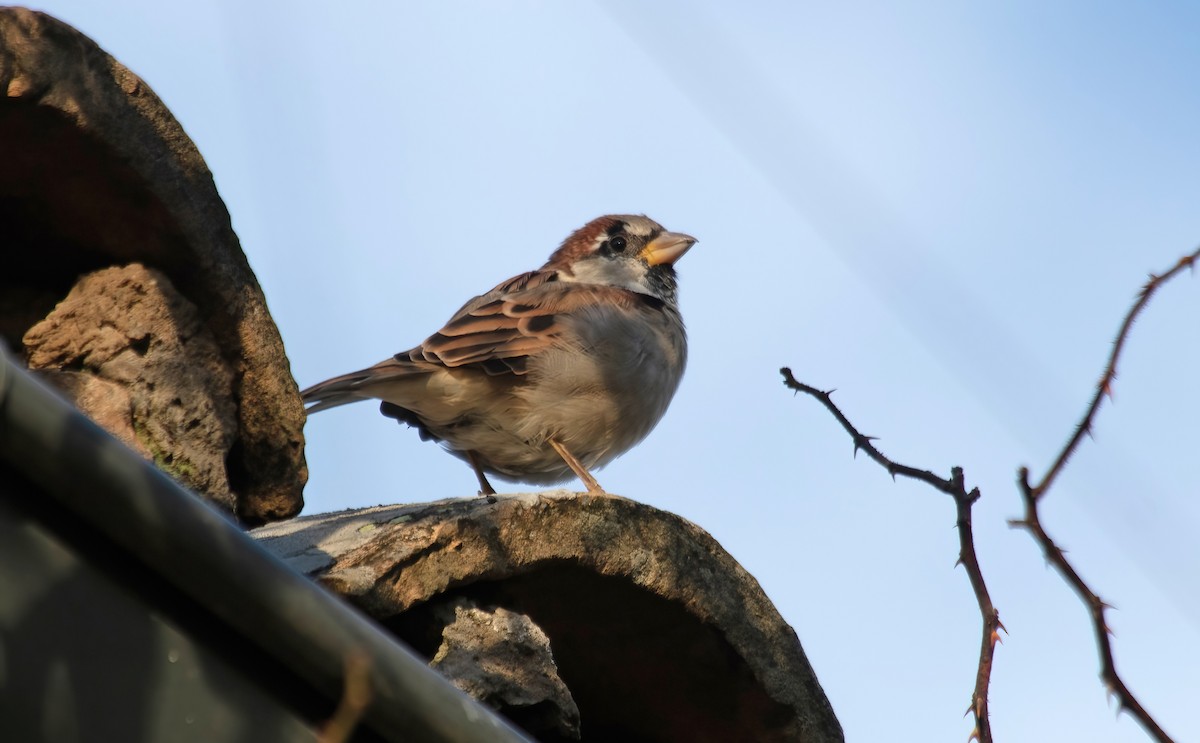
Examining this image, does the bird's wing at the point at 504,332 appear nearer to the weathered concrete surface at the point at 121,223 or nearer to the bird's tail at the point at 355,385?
the bird's tail at the point at 355,385

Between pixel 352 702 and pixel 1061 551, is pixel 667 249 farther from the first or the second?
pixel 352 702

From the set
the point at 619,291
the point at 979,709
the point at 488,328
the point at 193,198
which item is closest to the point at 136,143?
the point at 193,198

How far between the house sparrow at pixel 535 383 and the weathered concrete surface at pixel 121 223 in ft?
6.25

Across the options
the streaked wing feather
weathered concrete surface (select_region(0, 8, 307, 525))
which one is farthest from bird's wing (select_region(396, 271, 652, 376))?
weathered concrete surface (select_region(0, 8, 307, 525))

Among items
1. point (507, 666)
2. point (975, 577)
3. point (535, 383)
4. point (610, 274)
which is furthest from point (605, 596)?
point (610, 274)

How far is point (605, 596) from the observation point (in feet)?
10.3

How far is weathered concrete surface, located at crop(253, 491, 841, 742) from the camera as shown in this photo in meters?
2.76

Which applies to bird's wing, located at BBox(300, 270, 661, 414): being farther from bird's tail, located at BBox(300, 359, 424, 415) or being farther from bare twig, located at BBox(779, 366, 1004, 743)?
bare twig, located at BBox(779, 366, 1004, 743)

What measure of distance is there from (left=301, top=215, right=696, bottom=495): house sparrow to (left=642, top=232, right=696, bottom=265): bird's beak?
93 centimetres

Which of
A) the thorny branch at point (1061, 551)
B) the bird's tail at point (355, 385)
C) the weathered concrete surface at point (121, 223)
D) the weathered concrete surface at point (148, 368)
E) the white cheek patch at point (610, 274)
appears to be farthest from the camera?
the white cheek patch at point (610, 274)

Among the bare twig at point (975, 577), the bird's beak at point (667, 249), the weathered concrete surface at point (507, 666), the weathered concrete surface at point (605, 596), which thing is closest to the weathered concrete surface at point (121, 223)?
A: the weathered concrete surface at point (605, 596)

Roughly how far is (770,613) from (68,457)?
76.7 inches

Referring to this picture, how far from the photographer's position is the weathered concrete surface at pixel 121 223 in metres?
2.95

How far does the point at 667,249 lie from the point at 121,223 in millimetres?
3963
